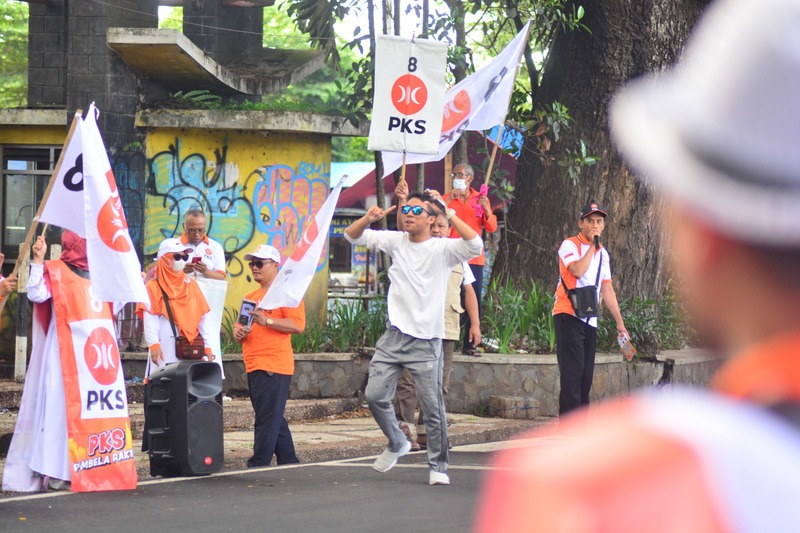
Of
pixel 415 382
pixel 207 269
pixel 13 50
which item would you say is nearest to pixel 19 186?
pixel 207 269

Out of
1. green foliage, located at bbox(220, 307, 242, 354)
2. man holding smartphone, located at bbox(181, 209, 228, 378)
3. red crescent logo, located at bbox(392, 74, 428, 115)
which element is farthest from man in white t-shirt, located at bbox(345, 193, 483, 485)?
green foliage, located at bbox(220, 307, 242, 354)

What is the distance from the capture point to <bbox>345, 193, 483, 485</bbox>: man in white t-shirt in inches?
340

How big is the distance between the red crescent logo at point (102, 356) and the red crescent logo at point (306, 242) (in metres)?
1.67

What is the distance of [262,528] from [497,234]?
13092 mm

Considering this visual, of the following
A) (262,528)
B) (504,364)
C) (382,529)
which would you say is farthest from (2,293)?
(504,364)

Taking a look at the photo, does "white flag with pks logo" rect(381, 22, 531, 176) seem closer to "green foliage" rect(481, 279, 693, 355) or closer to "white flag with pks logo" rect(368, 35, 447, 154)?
"white flag with pks logo" rect(368, 35, 447, 154)

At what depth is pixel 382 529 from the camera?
273 inches

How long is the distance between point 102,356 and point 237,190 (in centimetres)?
684

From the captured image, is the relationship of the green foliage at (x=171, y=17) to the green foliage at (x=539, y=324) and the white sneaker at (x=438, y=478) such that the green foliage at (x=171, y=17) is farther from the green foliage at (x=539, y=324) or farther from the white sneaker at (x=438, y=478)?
the white sneaker at (x=438, y=478)

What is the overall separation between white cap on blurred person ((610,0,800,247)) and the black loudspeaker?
8062 mm

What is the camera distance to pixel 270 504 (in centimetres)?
771

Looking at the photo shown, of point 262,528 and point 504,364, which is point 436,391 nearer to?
point 262,528

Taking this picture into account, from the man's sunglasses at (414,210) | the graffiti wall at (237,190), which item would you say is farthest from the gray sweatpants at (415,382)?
the graffiti wall at (237,190)

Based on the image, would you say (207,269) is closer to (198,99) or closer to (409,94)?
(409,94)
